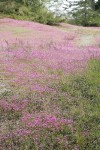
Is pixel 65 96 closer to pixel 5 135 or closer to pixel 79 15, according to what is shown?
pixel 5 135

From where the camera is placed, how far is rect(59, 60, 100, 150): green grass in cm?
612

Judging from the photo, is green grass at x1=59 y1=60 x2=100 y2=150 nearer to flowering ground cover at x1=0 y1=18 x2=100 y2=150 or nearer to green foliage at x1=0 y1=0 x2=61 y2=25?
flowering ground cover at x1=0 y1=18 x2=100 y2=150

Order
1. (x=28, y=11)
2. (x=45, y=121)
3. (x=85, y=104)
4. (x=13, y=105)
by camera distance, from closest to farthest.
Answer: (x=45, y=121)
(x=13, y=105)
(x=85, y=104)
(x=28, y=11)

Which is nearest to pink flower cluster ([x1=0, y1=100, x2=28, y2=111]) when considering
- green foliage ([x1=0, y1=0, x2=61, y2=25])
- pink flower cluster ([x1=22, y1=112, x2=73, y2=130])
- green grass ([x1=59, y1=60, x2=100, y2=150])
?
pink flower cluster ([x1=22, y1=112, x2=73, y2=130])

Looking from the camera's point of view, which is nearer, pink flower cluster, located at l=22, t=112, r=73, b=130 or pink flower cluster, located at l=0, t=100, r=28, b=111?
pink flower cluster, located at l=22, t=112, r=73, b=130

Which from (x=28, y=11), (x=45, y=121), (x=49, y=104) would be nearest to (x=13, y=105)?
(x=49, y=104)

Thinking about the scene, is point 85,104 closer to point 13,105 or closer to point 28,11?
point 13,105

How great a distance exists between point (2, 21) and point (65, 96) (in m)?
26.1

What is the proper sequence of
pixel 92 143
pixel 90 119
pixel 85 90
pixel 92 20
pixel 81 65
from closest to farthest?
pixel 92 143, pixel 90 119, pixel 85 90, pixel 81 65, pixel 92 20

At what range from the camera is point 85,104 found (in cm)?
798

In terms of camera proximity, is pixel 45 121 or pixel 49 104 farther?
pixel 49 104

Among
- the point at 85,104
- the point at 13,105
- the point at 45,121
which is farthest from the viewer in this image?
the point at 85,104

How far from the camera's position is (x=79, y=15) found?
51.4 metres

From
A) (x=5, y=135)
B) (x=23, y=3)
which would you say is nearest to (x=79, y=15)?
(x=23, y=3)
